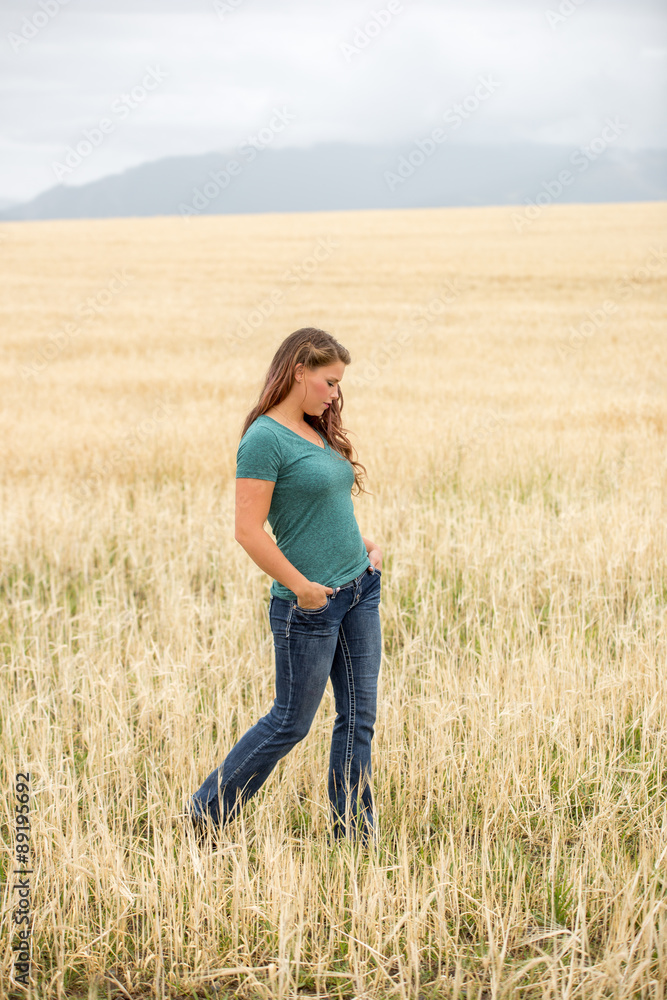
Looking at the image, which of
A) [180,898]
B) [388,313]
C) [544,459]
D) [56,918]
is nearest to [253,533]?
[180,898]

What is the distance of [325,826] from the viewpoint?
2811 mm

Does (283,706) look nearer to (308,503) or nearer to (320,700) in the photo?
(320,700)

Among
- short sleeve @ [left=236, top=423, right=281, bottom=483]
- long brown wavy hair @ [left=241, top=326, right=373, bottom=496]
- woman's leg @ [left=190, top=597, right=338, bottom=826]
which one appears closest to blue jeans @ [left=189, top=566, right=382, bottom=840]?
woman's leg @ [left=190, top=597, right=338, bottom=826]

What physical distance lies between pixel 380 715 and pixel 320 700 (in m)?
0.88

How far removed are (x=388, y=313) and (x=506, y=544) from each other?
14.9 m

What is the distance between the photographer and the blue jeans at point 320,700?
2.44 metres

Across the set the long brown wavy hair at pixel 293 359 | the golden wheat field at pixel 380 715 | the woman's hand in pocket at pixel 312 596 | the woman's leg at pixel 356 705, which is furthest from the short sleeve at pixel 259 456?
the golden wheat field at pixel 380 715

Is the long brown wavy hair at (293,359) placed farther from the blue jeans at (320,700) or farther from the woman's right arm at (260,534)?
the blue jeans at (320,700)

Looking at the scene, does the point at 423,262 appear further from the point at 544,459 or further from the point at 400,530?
the point at 400,530

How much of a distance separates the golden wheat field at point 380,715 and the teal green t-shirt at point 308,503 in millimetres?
900

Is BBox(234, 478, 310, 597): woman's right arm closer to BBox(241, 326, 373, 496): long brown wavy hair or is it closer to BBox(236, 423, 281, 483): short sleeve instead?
BBox(236, 423, 281, 483): short sleeve

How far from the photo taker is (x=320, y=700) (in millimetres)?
2578

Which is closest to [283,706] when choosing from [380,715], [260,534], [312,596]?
[312,596]

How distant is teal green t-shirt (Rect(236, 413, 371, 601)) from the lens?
7.67 feet
